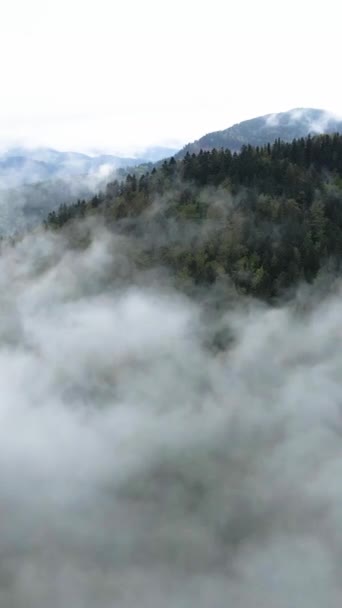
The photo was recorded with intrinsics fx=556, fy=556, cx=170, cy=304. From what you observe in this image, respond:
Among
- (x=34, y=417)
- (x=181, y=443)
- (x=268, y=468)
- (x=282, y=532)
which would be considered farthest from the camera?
(x=34, y=417)

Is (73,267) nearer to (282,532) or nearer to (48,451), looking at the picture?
(48,451)

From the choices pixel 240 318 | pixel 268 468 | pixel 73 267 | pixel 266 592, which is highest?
pixel 73 267

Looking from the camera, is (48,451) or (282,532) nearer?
(282,532)

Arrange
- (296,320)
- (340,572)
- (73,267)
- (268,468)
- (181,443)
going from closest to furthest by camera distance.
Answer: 1. (340,572)
2. (268,468)
3. (181,443)
4. (296,320)
5. (73,267)

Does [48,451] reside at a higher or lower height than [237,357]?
lower

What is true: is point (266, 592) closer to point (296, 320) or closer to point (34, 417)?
point (296, 320)

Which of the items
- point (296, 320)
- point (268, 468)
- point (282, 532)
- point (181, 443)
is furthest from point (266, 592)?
point (296, 320)
